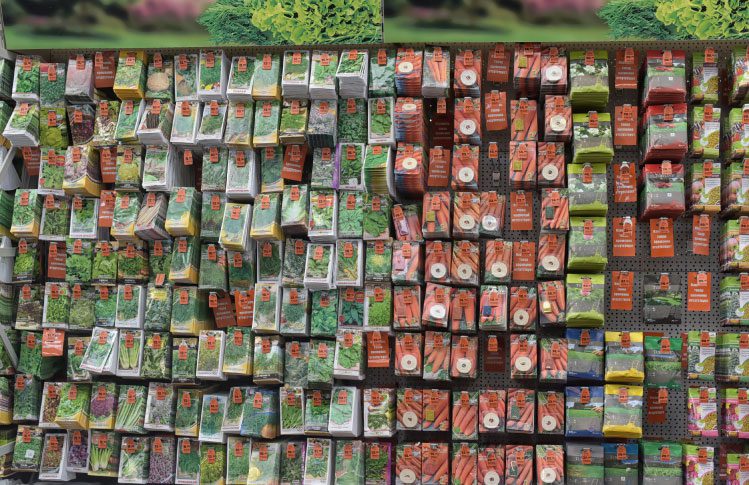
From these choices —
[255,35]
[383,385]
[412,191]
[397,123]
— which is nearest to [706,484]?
[383,385]

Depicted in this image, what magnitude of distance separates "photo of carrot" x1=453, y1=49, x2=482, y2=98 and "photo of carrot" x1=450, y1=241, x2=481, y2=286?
0.92 metres

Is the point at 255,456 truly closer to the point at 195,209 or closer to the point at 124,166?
the point at 195,209

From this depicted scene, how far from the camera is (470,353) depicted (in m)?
4.29

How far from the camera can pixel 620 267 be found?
439 centimetres

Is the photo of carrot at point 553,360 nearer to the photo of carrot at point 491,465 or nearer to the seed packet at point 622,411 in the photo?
the seed packet at point 622,411

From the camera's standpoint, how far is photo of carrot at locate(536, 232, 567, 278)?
4.27 metres

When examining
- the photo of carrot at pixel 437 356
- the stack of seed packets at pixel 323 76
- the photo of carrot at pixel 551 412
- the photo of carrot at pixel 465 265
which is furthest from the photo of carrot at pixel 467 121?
the photo of carrot at pixel 551 412

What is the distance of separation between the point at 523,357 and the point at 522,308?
29cm

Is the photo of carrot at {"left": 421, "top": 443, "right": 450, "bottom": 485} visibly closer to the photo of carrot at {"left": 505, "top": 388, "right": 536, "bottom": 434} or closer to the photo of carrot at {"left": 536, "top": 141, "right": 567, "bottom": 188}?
the photo of carrot at {"left": 505, "top": 388, "right": 536, "bottom": 434}

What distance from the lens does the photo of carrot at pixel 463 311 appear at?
4.31m

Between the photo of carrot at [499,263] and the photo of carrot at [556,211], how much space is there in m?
0.25

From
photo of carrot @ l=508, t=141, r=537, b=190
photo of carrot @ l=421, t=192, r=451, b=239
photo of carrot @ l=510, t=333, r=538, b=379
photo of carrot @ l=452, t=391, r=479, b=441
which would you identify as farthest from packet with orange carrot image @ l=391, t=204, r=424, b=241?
photo of carrot @ l=452, t=391, r=479, b=441

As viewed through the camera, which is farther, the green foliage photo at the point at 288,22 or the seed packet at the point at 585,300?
the green foliage photo at the point at 288,22

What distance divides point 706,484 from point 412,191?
92.6 inches
